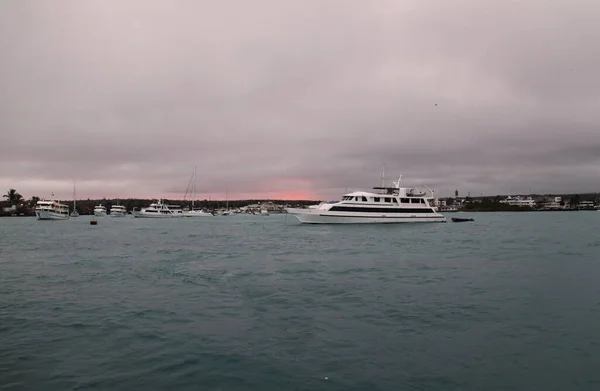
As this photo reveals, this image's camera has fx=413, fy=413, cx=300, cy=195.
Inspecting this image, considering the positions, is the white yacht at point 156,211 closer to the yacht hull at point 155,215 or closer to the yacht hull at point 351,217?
the yacht hull at point 155,215

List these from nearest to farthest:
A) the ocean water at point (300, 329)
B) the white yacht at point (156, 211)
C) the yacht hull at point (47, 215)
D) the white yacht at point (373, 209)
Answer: the ocean water at point (300, 329) → the white yacht at point (373, 209) → the yacht hull at point (47, 215) → the white yacht at point (156, 211)

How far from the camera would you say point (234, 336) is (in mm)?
11375

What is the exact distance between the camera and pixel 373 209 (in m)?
80.8

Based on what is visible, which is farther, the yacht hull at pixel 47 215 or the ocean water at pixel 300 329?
the yacht hull at pixel 47 215

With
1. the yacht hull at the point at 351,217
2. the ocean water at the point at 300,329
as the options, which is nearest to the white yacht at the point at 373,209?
the yacht hull at the point at 351,217

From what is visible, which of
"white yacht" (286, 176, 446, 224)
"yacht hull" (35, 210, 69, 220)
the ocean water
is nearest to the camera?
the ocean water

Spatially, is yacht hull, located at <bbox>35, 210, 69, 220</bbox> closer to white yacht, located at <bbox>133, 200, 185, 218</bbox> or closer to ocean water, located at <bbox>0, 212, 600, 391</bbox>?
white yacht, located at <bbox>133, 200, 185, 218</bbox>

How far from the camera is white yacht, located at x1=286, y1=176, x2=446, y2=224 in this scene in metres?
79.0

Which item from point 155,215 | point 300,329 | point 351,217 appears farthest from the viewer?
point 155,215

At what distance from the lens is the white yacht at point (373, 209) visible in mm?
79000

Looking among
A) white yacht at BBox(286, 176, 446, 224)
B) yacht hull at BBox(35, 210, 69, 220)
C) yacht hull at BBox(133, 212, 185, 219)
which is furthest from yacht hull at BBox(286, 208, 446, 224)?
yacht hull at BBox(133, 212, 185, 219)

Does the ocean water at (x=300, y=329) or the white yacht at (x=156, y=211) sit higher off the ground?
the white yacht at (x=156, y=211)

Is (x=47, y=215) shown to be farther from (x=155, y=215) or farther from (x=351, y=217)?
(x=351, y=217)

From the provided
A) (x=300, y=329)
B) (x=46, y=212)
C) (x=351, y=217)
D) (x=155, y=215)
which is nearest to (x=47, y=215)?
(x=46, y=212)
